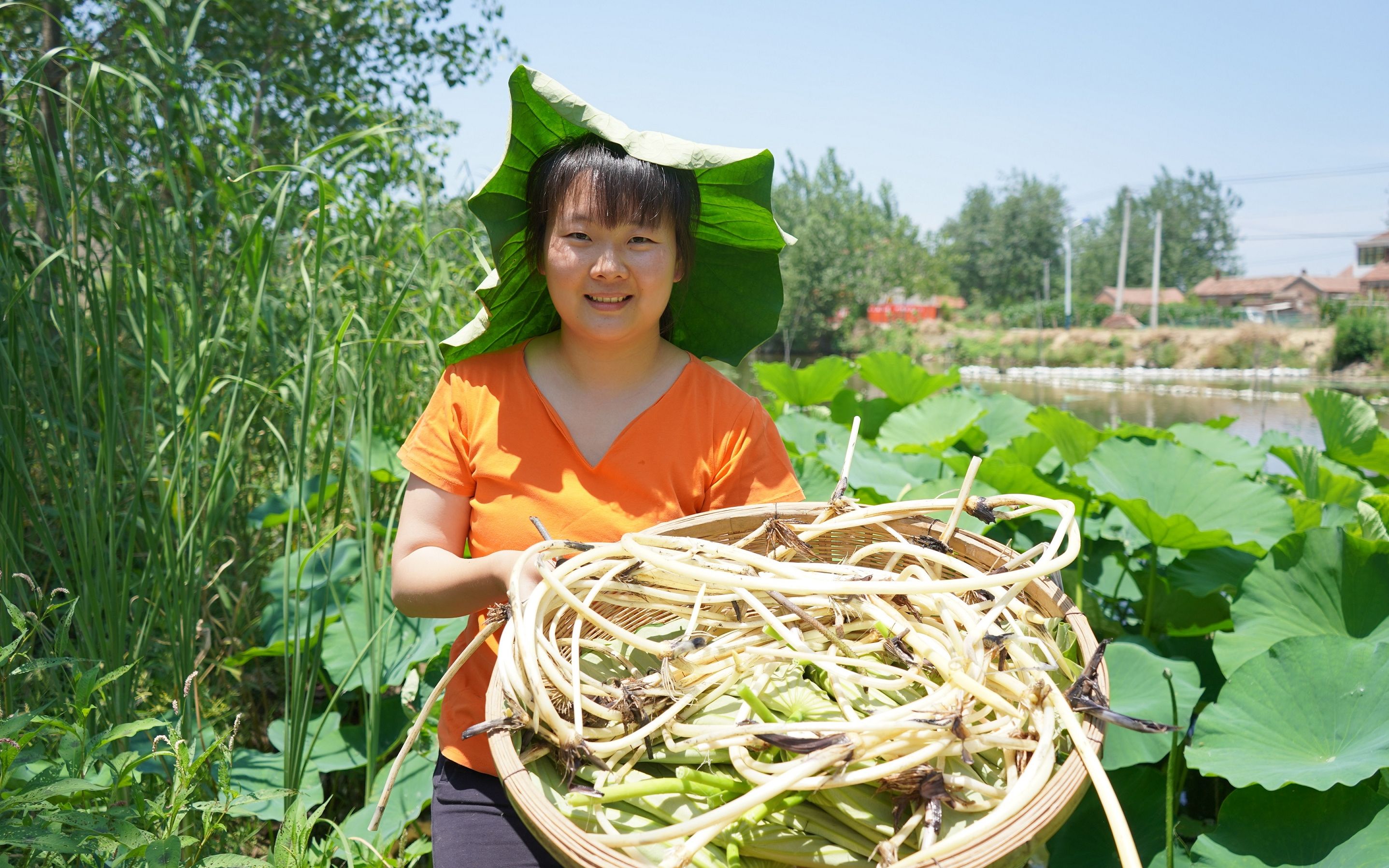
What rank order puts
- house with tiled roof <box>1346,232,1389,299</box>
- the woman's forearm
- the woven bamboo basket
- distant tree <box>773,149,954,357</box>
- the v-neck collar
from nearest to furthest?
1. the woven bamboo basket
2. the woman's forearm
3. the v-neck collar
4. distant tree <box>773,149,954,357</box>
5. house with tiled roof <box>1346,232,1389,299</box>

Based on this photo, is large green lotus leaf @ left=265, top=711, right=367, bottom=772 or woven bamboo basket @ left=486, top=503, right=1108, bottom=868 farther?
large green lotus leaf @ left=265, top=711, right=367, bottom=772

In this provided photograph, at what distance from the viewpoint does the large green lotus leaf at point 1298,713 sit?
1.24 m

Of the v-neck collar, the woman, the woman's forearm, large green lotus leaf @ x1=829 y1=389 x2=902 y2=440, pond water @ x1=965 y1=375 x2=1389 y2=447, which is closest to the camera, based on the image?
the woman's forearm

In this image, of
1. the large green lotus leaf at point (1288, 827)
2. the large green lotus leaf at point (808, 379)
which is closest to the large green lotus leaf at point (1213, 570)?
the large green lotus leaf at point (1288, 827)

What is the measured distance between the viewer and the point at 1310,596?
1.59 meters

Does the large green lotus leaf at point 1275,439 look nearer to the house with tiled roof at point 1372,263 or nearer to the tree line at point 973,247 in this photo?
the tree line at point 973,247

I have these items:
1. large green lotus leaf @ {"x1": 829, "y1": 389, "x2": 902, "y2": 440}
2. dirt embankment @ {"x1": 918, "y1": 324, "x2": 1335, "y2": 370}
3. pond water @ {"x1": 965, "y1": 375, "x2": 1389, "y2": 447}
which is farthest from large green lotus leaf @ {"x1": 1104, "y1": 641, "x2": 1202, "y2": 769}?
dirt embankment @ {"x1": 918, "y1": 324, "x2": 1335, "y2": 370}

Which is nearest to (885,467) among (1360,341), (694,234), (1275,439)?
(694,234)

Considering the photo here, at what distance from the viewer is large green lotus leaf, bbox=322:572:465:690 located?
183 cm

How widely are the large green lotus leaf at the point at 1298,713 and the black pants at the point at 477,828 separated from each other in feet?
2.93

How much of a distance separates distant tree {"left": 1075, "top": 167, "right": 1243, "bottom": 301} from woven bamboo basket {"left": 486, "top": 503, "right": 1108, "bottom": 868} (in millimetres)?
51895

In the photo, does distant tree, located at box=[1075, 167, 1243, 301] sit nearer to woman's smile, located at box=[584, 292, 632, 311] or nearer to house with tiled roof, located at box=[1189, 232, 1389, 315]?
house with tiled roof, located at box=[1189, 232, 1389, 315]

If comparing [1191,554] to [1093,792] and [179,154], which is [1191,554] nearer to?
[1093,792]

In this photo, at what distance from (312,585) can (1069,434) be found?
1.80 m
